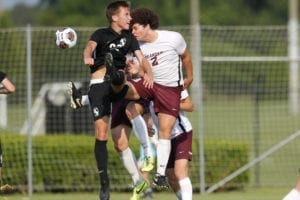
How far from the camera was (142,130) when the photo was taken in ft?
47.5

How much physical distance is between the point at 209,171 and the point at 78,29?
3189 millimetres

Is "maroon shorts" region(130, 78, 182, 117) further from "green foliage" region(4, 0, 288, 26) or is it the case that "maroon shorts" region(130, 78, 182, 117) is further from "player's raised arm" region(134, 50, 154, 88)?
"green foliage" region(4, 0, 288, 26)

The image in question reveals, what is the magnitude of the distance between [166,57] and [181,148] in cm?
105

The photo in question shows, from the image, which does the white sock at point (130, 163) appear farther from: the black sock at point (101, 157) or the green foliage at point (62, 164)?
the green foliage at point (62, 164)

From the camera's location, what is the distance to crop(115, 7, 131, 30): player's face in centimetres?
1427

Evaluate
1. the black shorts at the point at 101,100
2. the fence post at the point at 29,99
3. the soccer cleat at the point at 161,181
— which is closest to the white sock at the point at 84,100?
the black shorts at the point at 101,100

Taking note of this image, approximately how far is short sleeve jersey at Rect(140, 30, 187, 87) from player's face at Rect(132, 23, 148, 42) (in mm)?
124

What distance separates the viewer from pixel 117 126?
14.3 m

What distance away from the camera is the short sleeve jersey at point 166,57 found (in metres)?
13.6

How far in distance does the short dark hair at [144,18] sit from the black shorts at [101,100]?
2.71 feet

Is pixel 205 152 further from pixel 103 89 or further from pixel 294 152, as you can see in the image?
pixel 103 89

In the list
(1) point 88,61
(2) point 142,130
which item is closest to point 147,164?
(2) point 142,130

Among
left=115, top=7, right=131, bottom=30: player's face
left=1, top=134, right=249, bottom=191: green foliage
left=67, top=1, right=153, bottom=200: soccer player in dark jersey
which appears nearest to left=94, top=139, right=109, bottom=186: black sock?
left=67, top=1, right=153, bottom=200: soccer player in dark jersey

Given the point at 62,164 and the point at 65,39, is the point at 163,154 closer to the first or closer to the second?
the point at 65,39
